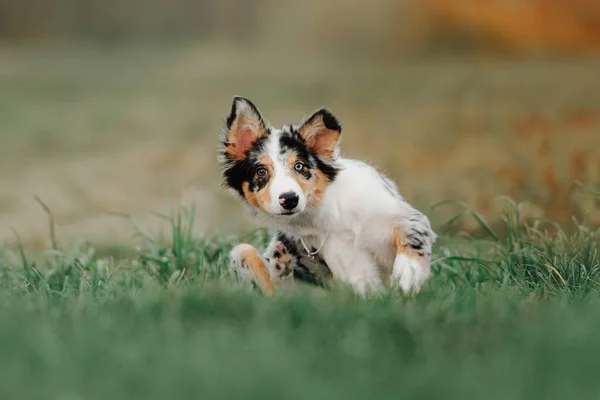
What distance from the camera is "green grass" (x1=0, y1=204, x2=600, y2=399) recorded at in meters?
2.88

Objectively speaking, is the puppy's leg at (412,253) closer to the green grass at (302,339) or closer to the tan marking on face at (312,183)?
the green grass at (302,339)

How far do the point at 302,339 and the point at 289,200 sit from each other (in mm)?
888

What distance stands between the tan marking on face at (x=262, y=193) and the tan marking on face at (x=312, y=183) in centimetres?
10

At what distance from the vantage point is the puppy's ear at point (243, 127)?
4.47 m

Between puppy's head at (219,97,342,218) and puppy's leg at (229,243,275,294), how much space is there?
31 cm

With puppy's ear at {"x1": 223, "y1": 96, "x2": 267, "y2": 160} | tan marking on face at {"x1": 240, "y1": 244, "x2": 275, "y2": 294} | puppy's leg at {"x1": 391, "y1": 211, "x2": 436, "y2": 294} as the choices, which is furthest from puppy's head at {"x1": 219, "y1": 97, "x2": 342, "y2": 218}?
puppy's leg at {"x1": 391, "y1": 211, "x2": 436, "y2": 294}

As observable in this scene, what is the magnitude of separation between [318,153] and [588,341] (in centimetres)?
166

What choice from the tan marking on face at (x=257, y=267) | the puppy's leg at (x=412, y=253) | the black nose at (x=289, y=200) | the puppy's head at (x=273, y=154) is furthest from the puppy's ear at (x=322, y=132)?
the tan marking on face at (x=257, y=267)

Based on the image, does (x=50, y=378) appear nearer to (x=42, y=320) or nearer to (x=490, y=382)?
(x=42, y=320)

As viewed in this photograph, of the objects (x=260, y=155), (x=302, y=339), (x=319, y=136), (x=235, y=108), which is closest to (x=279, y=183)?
(x=260, y=155)

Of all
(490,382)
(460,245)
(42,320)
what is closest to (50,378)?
(42,320)

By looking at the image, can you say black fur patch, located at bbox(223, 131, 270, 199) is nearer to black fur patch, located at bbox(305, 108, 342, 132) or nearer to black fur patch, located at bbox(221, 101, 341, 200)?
black fur patch, located at bbox(221, 101, 341, 200)

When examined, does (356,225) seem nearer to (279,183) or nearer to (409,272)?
(409,272)

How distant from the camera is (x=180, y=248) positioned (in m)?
5.35
